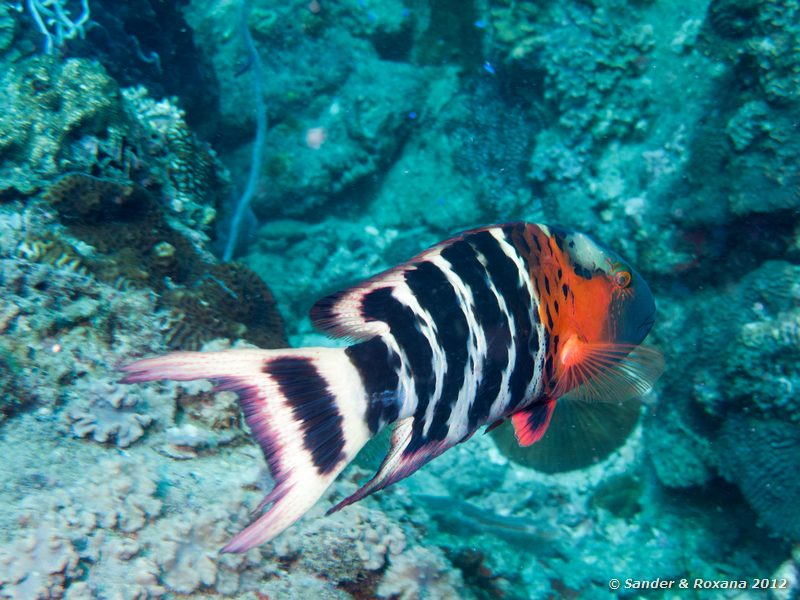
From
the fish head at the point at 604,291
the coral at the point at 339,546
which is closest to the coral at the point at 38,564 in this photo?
the coral at the point at 339,546

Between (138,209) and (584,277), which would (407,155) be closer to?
(138,209)

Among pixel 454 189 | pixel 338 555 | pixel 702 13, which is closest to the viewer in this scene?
pixel 338 555

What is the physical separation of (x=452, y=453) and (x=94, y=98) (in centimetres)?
480

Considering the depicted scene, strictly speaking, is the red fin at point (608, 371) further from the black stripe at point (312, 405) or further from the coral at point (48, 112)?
the coral at point (48, 112)

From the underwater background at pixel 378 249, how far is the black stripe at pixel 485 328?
51.6 inches

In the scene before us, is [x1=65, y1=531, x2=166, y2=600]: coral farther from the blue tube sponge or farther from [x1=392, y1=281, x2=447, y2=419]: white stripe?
the blue tube sponge

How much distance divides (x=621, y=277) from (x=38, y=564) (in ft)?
9.28

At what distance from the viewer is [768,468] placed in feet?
12.8

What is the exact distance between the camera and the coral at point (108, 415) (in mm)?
2600

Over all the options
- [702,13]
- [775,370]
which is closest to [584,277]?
[775,370]

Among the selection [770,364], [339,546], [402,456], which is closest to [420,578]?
[339,546]

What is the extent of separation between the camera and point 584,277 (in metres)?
2.17

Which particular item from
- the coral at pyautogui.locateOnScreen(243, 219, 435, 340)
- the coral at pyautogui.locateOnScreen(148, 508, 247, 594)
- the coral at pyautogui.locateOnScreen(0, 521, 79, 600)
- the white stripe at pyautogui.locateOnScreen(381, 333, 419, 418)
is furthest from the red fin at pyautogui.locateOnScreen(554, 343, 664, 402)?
the coral at pyautogui.locateOnScreen(243, 219, 435, 340)

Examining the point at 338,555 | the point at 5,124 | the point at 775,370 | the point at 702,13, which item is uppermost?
the point at 702,13
